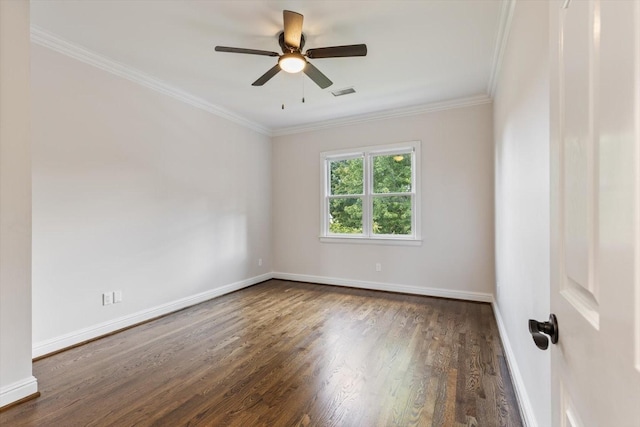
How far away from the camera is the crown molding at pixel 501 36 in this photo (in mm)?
2186

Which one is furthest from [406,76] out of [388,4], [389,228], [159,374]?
[159,374]

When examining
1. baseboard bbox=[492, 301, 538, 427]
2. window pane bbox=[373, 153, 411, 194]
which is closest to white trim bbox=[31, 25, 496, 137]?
window pane bbox=[373, 153, 411, 194]

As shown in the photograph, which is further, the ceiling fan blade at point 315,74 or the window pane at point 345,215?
the window pane at point 345,215

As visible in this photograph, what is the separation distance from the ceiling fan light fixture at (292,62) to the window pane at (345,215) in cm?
271

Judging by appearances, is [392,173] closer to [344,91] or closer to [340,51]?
[344,91]

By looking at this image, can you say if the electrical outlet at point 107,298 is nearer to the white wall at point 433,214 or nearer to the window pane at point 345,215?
the white wall at point 433,214

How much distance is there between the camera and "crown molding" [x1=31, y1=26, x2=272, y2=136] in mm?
2551

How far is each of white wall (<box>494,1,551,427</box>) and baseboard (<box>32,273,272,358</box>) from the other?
11.7ft

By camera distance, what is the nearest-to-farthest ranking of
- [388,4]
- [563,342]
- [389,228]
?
[563,342] → [388,4] → [389,228]

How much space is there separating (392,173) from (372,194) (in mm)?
452

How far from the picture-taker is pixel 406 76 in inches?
133

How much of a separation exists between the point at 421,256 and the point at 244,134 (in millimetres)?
3403

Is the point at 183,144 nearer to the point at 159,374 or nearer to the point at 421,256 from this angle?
the point at 159,374

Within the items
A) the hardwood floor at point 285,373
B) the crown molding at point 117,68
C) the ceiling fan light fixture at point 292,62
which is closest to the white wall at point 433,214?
the hardwood floor at point 285,373
